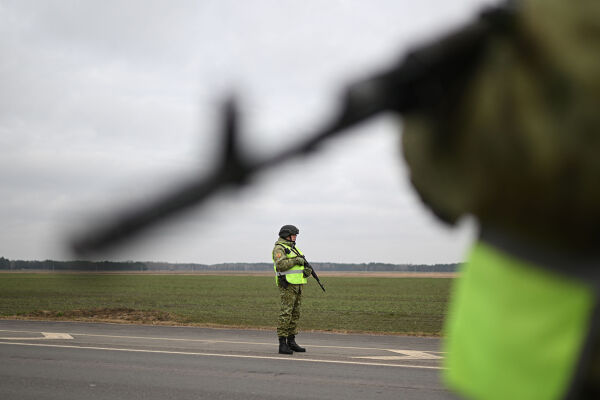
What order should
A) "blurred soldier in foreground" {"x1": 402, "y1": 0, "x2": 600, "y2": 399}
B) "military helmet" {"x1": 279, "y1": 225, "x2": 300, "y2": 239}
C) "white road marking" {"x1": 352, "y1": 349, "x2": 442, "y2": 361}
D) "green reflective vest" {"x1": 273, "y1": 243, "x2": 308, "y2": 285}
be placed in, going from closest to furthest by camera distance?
"blurred soldier in foreground" {"x1": 402, "y1": 0, "x2": 600, "y2": 399} → "white road marking" {"x1": 352, "y1": 349, "x2": 442, "y2": 361} → "green reflective vest" {"x1": 273, "y1": 243, "x2": 308, "y2": 285} → "military helmet" {"x1": 279, "y1": 225, "x2": 300, "y2": 239}

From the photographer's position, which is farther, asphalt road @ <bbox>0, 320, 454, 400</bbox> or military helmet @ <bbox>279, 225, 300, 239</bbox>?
military helmet @ <bbox>279, 225, 300, 239</bbox>

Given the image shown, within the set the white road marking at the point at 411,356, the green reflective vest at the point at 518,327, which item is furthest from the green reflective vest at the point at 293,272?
the green reflective vest at the point at 518,327

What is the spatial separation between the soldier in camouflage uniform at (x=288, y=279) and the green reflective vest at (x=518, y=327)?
858cm

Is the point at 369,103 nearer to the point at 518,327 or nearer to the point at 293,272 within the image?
the point at 518,327

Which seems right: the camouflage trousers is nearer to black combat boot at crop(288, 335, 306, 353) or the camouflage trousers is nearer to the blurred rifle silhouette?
black combat boot at crop(288, 335, 306, 353)

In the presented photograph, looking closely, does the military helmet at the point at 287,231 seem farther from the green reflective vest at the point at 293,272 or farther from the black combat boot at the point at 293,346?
the black combat boot at the point at 293,346

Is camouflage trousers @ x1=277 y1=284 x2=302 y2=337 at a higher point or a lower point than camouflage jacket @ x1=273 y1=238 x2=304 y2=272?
lower

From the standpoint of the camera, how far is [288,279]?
9.96 m

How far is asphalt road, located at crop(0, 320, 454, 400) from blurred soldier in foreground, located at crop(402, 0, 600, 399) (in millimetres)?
5919

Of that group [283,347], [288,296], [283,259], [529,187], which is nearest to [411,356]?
[283,347]

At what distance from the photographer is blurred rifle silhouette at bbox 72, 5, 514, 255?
103cm

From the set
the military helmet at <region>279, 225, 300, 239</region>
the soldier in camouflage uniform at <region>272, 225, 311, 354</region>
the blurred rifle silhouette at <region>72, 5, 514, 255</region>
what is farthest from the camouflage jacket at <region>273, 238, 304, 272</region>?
the blurred rifle silhouette at <region>72, 5, 514, 255</region>

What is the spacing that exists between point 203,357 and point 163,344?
1.84 m

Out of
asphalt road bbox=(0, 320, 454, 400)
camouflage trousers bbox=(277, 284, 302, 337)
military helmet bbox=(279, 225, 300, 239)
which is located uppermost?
military helmet bbox=(279, 225, 300, 239)
